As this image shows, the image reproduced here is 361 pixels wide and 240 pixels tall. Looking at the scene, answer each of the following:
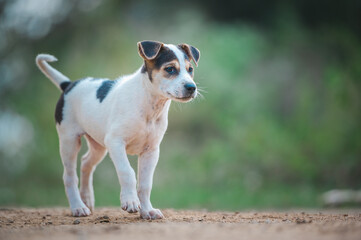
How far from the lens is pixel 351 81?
11938 millimetres

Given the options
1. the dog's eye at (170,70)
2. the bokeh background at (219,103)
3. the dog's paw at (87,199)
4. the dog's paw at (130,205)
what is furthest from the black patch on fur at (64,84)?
the bokeh background at (219,103)

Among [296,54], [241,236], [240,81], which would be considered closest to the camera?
[241,236]

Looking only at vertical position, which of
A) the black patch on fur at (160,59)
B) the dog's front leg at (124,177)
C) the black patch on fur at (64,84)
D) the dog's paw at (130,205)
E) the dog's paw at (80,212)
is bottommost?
the dog's paw at (80,212)

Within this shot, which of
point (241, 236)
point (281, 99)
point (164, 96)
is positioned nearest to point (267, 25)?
point (281, 99)

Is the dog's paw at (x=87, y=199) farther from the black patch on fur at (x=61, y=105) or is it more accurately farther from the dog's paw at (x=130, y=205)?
the dog's paw at (x=130, y=205)

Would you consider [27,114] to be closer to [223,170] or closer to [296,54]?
[223,170]

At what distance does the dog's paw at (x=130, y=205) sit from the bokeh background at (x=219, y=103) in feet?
15.5

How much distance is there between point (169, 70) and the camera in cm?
520

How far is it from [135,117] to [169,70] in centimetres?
68

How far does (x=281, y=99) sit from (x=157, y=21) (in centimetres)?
557

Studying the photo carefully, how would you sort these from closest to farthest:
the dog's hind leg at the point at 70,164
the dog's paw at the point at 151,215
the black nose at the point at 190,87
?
the black nose at the point at 190,87
the dog's paw at the point at 151,215
the dog's hind leg at the point at 70,164

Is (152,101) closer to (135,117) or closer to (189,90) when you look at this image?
(135,117)

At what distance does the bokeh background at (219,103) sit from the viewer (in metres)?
11.6

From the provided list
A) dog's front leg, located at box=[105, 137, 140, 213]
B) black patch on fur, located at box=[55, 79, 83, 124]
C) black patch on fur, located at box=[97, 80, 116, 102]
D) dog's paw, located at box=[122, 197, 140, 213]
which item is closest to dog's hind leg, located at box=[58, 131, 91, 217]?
black patch on fur, located at box=[55, 79, 83, 124]
